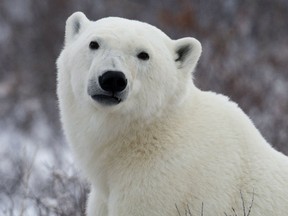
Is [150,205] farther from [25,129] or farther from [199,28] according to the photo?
[199,28]

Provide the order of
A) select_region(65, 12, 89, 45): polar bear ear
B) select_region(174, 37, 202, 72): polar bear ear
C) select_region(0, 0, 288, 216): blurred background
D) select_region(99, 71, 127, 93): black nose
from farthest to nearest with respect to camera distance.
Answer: select_region(0, 0, 288, 216): blurred background, select_region(65, 12, 89, 45): polar bear ear, select_region(174, 37, 202, 72): polar bear ear, select_region(99, 71, 127, 93): black nose

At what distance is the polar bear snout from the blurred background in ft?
18.9

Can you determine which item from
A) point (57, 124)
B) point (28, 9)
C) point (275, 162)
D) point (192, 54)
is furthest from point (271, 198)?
point (28, 9)

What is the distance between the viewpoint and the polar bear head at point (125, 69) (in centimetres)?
428

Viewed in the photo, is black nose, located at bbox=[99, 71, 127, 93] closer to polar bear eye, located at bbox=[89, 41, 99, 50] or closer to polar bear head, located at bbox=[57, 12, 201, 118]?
polar bear head, located at bbox=[57, 12, 201, 118]

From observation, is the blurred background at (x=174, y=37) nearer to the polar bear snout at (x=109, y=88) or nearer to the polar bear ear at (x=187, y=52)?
the polar bear ear at (x=187, y=52)

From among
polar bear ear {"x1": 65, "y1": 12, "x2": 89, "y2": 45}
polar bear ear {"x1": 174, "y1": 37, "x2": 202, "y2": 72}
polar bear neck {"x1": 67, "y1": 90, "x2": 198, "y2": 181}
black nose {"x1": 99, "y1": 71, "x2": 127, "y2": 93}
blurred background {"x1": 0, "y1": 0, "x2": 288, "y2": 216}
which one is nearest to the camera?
black nose {"x1": 99, "y1": 71, "x2": 127, "y2": 93}

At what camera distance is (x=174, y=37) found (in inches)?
851

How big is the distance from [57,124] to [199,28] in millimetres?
7025

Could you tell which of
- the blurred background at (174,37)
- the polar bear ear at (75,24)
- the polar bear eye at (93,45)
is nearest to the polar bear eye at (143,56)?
the polar bear eye at (93,45)

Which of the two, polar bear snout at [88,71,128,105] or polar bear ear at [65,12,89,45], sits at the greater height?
polar bear ear at [65,12,89,45]

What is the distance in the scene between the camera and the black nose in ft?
13.8

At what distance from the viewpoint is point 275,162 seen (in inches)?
178

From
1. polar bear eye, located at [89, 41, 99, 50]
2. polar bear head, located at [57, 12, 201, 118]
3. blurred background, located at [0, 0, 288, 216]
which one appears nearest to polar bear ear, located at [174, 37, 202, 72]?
polar bear head, located at [57, 12, 201, 118]
